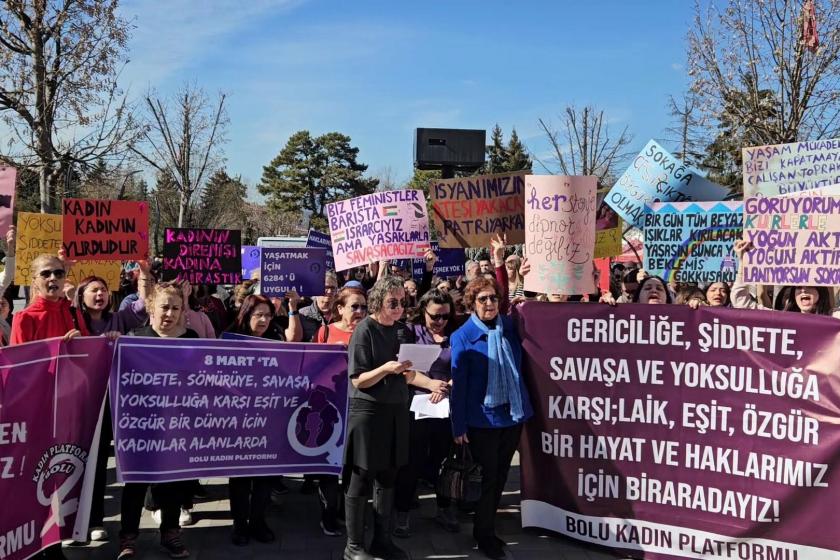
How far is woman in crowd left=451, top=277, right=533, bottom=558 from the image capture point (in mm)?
4770

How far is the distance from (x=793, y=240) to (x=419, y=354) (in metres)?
2.93

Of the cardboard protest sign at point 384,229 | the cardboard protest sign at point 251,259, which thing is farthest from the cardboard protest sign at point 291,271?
the cardboard protest sign at point 251,259

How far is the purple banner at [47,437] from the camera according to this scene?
4086mm

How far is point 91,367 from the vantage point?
4.61 metres

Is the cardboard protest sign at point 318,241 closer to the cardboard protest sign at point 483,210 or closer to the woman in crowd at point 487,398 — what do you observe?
the cardboard protest sign at point 483,210

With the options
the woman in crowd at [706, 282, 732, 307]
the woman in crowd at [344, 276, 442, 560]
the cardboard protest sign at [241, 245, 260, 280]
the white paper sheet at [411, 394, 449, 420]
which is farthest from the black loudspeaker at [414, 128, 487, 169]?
the woman in crowd at [344, 276, 442, 560]

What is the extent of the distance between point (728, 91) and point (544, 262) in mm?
11305

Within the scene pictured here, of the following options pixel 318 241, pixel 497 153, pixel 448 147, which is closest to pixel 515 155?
pixel 497 153

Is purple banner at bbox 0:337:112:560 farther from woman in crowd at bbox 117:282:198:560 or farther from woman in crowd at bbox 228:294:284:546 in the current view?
woman in crowd at bbox 228:294:284:546

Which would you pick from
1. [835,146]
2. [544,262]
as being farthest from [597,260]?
[544,262]

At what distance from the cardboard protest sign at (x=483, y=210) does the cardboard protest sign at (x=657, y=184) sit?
1.61 m

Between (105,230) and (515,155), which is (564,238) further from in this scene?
(515,155)

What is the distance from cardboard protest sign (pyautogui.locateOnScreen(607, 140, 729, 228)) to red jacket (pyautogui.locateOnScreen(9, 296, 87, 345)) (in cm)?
585

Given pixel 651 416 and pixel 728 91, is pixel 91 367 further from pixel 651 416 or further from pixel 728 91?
pixel 728 91
